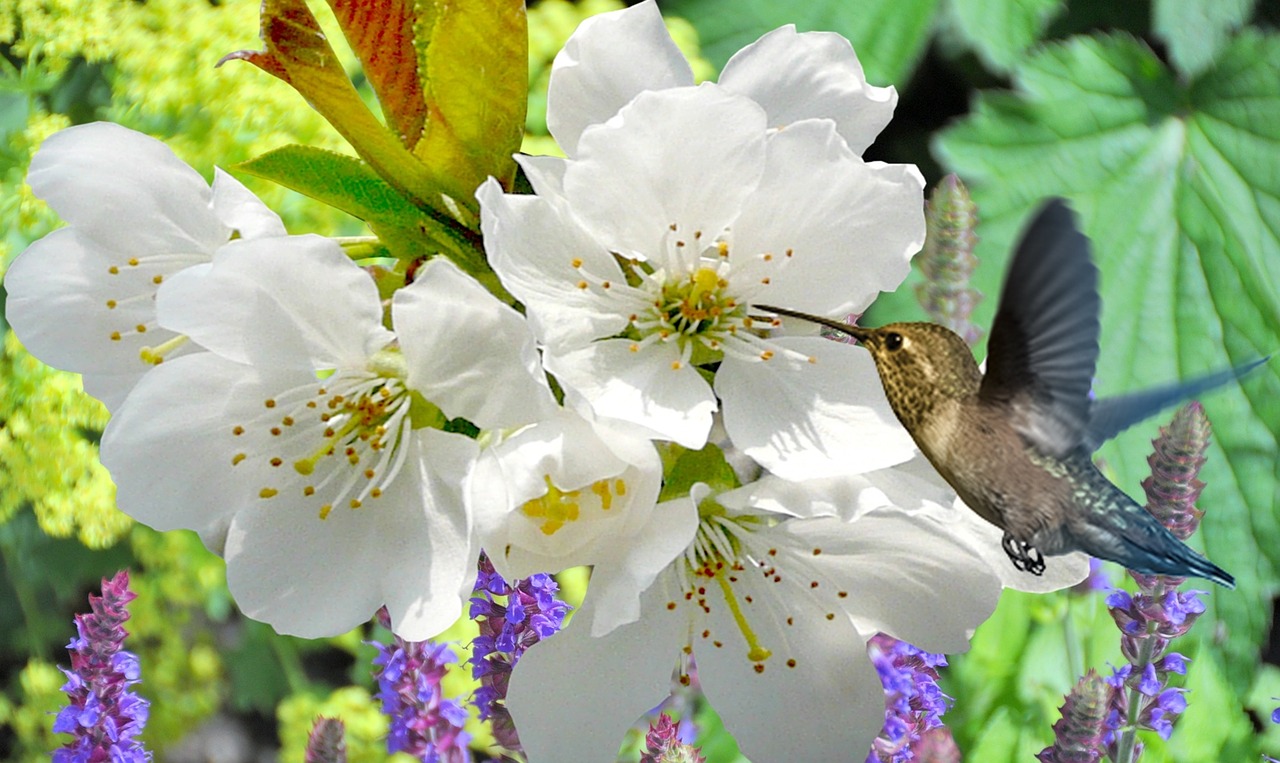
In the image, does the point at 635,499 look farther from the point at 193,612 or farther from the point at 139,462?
the point at 193,612

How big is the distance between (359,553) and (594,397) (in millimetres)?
103

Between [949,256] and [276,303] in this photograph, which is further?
[949,256]

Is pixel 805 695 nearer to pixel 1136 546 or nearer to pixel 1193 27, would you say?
pixel 1136 546

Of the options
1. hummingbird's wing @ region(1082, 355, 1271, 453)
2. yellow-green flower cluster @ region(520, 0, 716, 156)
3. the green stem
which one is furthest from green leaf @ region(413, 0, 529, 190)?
the green stem

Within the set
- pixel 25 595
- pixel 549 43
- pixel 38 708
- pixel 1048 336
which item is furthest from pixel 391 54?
pixel 25 595

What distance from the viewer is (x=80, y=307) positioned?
0.47 meters

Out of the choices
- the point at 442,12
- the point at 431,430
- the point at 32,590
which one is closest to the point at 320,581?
the point at 431,430

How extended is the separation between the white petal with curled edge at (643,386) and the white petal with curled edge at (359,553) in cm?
4

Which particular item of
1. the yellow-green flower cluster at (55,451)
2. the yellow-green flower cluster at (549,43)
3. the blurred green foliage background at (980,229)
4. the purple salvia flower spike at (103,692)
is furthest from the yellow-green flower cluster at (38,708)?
the yellow-green flower cluster at (549,43)

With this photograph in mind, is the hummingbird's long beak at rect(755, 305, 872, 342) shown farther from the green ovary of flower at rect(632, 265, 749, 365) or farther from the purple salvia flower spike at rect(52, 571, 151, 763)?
the purple salvia flower spike at rect(52, 571, 151, 763)

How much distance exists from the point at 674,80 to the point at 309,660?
4.70ft

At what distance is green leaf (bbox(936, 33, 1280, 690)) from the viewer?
3.80 ft

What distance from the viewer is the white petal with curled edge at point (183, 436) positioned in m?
0.41

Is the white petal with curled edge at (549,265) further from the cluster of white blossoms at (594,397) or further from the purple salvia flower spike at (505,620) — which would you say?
the purple salvia flower spike at (505,620)
